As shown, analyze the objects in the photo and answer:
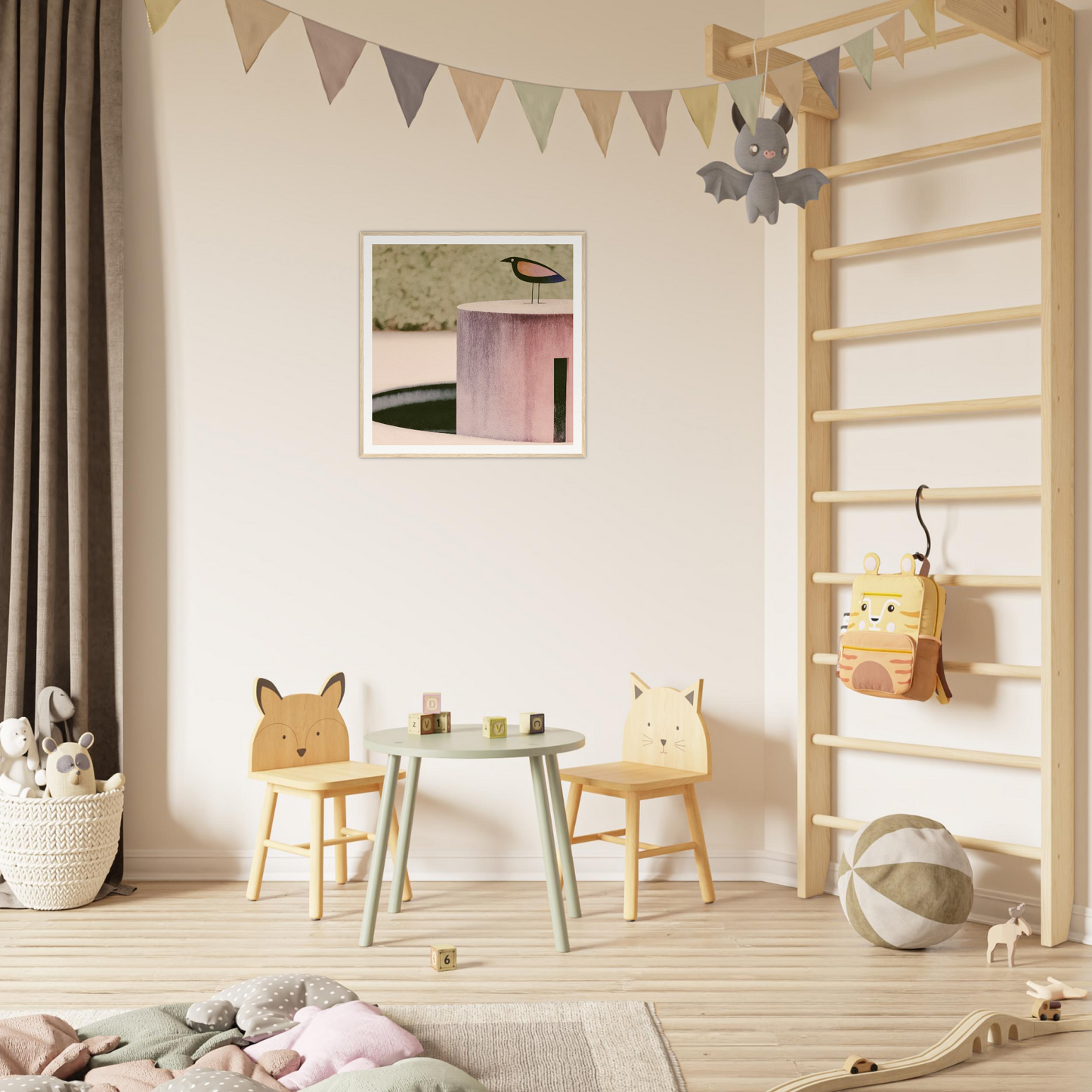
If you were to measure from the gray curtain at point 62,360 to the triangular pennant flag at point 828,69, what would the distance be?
2.13m

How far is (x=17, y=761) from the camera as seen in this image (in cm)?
355

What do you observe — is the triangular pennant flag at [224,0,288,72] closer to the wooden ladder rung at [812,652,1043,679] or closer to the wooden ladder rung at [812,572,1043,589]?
the wooden ladder rung at [812,572,1043,589]

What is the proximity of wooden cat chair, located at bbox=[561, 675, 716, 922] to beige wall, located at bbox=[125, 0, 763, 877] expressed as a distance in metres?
0.17

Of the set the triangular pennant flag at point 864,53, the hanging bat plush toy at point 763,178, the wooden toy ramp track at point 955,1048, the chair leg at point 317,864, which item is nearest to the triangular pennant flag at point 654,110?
the hanging bat plush toy at point 763,178

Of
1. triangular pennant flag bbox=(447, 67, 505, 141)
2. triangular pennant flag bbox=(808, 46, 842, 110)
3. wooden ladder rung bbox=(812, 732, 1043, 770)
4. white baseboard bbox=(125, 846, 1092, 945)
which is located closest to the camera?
triangular pennant flag bbox=(447, 67, 505, 141)

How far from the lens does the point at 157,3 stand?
205 cm

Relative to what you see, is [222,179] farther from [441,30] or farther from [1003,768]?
[1003,768]

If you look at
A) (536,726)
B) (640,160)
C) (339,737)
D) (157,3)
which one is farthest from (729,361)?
(157,3)

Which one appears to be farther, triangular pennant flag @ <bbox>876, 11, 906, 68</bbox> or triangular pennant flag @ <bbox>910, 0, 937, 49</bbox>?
triangular pennant flag @ <bbox>876, 11, 906, 68</bbox>

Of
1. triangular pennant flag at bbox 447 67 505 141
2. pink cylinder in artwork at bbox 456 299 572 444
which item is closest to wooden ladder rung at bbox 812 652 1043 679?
pink cylinder in artwork at bbox 456 299 572 444

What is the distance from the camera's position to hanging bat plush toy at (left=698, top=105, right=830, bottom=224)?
326 cm

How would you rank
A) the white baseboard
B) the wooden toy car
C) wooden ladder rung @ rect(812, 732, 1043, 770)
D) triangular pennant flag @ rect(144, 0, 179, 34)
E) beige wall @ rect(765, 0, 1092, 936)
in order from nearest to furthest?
triangular pennant flag @ rect(144, 0, 179, 34), the wooden toy car, wooden ladder rung @ rect(812, 732, 1043, 770), beige wall @ rect(765, 0, 1092, 936), the white baseboard

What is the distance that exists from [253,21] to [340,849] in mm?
2385

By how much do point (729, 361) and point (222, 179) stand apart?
173cm
